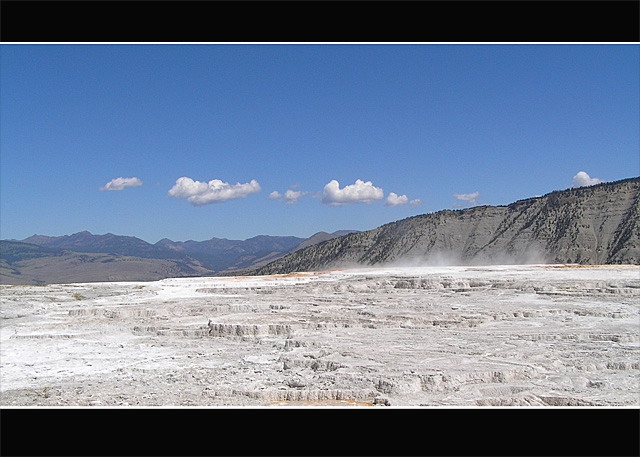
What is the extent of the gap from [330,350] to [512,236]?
61.9m

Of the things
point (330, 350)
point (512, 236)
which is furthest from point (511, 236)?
point (330, 350)

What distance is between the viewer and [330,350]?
1289 cm

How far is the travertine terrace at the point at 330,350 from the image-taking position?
9.31 meters

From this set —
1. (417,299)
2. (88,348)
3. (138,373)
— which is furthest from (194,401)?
(417,299)

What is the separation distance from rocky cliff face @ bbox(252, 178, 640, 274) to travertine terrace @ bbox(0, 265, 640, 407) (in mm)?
39692

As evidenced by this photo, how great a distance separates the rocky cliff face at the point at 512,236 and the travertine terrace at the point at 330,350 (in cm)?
3969

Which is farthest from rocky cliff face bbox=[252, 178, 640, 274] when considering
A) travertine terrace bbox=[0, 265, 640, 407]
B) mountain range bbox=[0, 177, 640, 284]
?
travertine terrace bbox=[0, 265, 640, 407]

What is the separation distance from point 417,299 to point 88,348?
45.9 feet

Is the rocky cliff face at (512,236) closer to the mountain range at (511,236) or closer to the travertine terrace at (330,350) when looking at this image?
the mountain range at (511,236)

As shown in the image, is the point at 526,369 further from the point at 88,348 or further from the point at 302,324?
the point at 88,348

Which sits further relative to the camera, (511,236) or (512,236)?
(511,236)

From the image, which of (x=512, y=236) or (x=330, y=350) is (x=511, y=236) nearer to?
Result: (x=512, y=236)

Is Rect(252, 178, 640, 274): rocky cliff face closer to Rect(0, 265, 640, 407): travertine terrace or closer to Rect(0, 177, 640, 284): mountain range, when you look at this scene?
Rect(0, 177, 640, 284): mountain range

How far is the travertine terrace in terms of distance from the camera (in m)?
9.31
